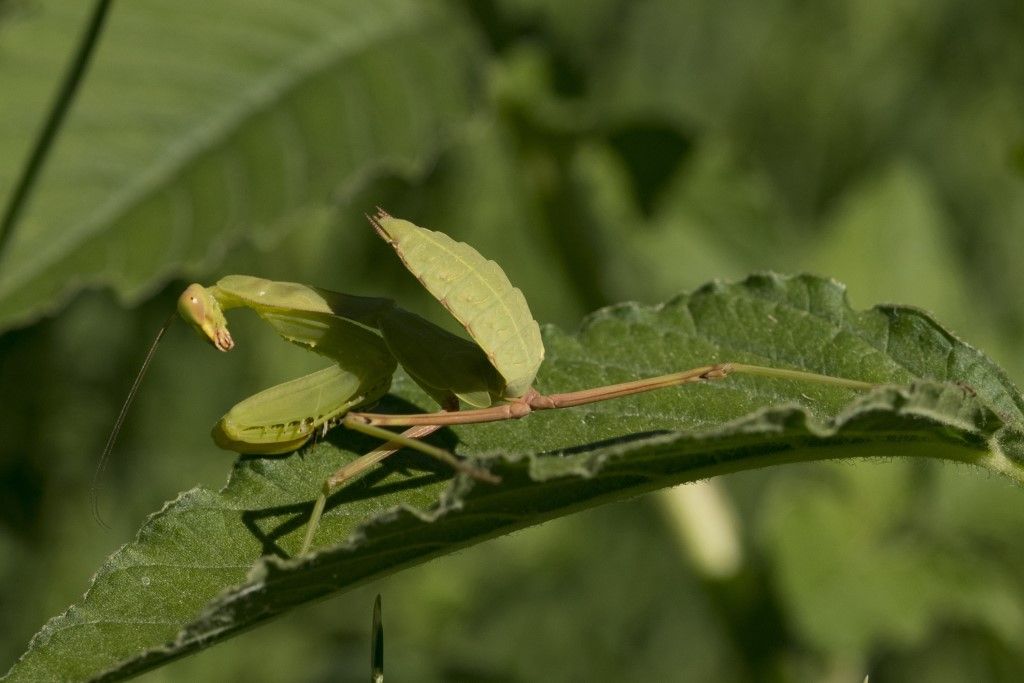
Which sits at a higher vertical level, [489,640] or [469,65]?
[469,65]

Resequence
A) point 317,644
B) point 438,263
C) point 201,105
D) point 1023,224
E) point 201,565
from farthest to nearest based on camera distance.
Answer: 1. point 1023,224
2. point 317,644
3. point 201,105
4. point 438,263
5. point 201,565

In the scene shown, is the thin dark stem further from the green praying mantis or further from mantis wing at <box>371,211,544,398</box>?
mantis wing at <box>371,211,544,398</box>

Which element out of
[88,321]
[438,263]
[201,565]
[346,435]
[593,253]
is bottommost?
[201,565]

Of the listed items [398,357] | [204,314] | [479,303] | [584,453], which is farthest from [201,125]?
[584,453]

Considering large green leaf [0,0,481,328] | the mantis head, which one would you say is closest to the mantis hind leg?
the mantis head

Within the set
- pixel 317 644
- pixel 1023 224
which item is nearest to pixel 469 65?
pixel 317 644

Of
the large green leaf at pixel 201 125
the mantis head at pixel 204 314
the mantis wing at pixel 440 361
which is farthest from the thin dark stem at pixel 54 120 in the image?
the mantis wing at pixel 440 361

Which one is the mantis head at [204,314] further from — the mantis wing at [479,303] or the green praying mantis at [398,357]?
the mantis wing at [479,303]

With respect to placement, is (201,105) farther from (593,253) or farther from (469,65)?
(593,253)
